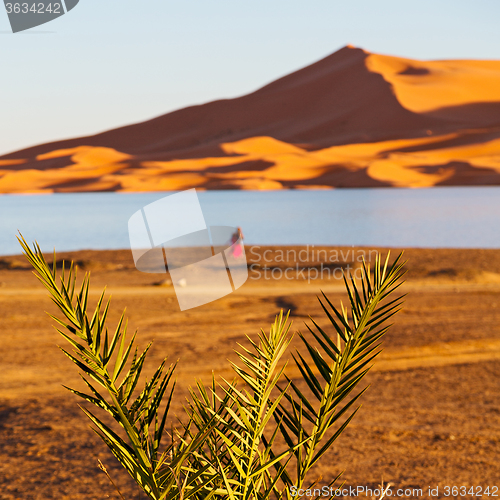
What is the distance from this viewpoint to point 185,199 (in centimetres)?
720

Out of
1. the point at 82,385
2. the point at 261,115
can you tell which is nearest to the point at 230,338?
the point at 82,385

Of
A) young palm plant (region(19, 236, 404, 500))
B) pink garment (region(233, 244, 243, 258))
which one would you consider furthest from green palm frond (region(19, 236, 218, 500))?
pink garment (region(233, 244, 243, 258))

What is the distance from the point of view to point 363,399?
6754 millimetres

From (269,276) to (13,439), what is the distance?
11197 mm

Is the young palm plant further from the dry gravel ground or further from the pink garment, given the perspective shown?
the pink garment

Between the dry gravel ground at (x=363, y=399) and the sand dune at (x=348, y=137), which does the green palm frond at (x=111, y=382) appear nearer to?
the dry gravel ground at (x=363, y=399)

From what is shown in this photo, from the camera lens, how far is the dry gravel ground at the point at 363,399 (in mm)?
4922

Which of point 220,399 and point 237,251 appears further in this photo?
point 237,251

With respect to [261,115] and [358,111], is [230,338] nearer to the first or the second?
[358,111]

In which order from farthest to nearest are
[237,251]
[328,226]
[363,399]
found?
[328,226]
[237,251]
[363,399]

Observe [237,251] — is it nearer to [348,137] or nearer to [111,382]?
[111,382]

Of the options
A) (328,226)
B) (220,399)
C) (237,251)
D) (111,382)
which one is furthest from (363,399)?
(328,226)

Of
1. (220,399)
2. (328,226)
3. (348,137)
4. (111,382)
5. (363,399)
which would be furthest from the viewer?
(348,137)

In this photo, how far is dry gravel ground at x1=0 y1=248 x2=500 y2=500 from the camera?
16.1 ft
